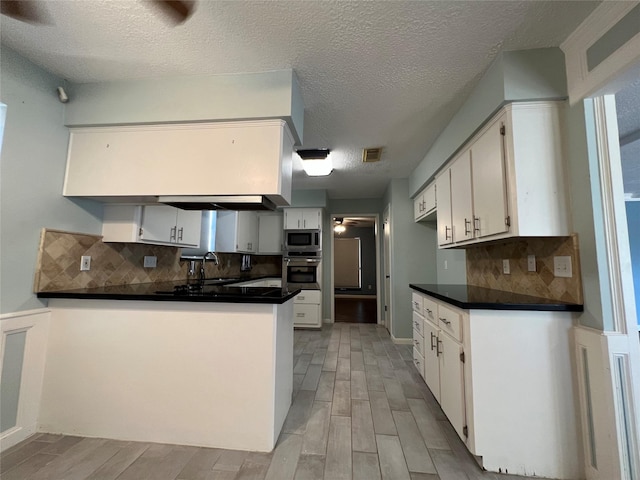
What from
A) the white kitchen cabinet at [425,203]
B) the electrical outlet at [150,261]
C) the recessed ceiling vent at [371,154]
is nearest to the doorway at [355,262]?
the white kitchen cabinet at [425,203]

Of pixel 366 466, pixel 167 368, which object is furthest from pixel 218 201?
pixel 366 466

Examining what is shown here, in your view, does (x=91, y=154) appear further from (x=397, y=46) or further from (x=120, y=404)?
(x=397, y=46)

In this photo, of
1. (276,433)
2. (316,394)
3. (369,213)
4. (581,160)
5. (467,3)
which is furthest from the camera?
(369,213)

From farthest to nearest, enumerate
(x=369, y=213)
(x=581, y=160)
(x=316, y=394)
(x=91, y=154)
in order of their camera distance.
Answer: (x=369, y=213) → (x=316, y=394) → (x=91, y=154) → (x=581, y=160)

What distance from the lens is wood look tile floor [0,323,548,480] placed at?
→ 1.45 meters

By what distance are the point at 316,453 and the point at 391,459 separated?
0.45 m

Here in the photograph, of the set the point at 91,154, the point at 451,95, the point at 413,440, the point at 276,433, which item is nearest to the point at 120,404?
the point at 276,433

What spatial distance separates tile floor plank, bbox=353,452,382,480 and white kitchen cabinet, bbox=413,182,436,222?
2.45 m

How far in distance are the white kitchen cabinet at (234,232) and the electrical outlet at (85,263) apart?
1740mm

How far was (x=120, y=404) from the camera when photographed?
1746 millimetres

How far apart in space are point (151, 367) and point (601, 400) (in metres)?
2.53

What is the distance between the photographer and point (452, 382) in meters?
1.79

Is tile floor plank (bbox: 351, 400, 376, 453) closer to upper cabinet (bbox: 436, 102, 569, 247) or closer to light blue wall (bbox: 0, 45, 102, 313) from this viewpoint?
upper cabinet (bbox: 436, 102, 569, 247)

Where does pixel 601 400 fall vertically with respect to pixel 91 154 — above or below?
below
